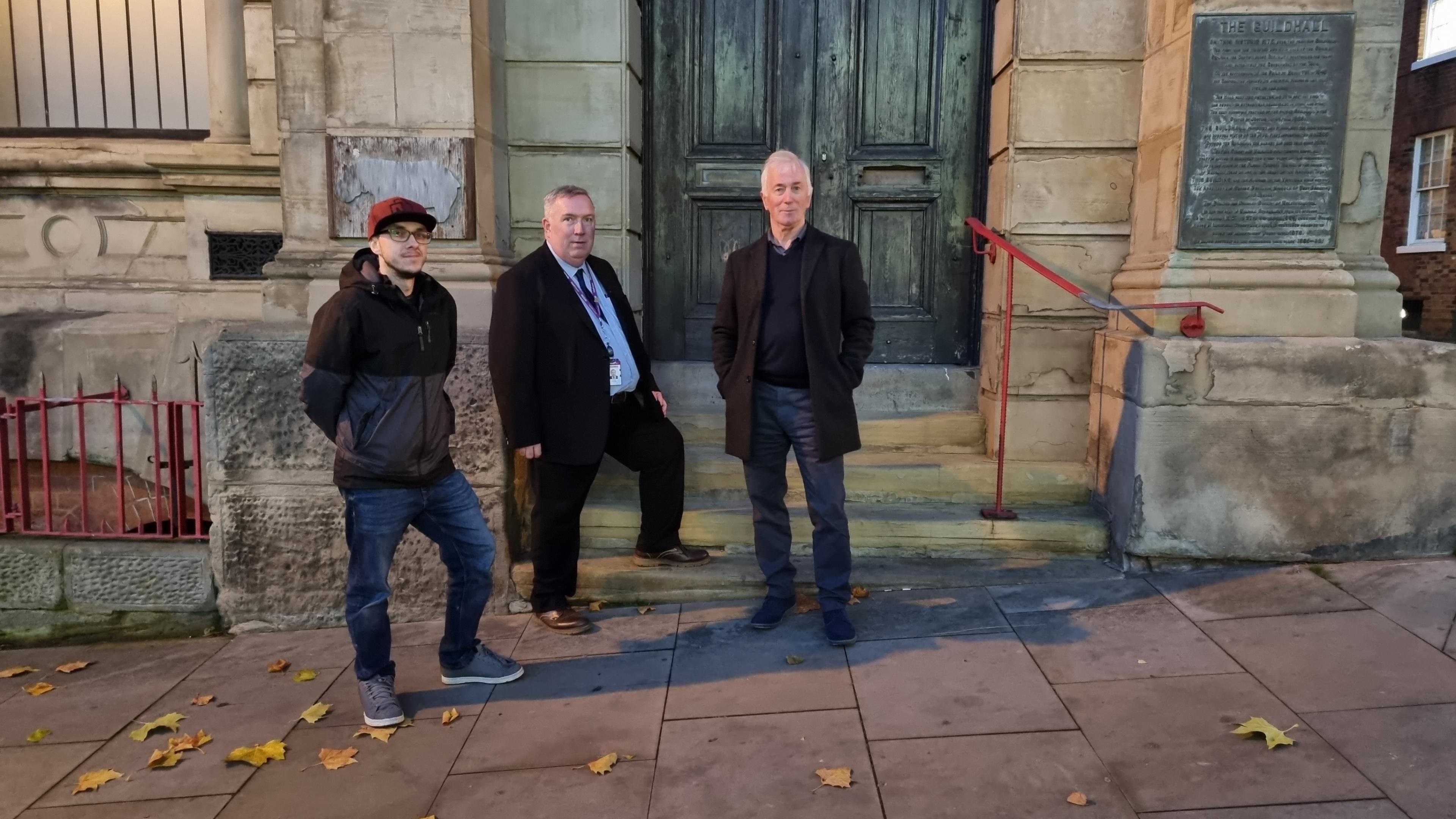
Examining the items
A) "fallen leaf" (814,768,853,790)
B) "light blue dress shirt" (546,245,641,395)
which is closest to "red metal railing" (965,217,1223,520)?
"light blue dress shirt" (546,245,641,395)

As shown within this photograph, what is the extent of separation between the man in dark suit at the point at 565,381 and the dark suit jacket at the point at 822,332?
0.58 metres

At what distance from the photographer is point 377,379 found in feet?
11.5

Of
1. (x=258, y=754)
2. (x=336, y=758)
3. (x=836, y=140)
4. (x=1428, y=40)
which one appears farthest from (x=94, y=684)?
(x=1428, y=40)

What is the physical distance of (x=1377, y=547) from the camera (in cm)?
478

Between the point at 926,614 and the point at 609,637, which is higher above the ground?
the point at 926,614

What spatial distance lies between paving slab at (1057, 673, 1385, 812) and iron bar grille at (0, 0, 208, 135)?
20.4 feet

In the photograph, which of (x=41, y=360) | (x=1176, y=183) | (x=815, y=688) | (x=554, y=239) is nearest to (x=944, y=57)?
(x=1176, y=183)


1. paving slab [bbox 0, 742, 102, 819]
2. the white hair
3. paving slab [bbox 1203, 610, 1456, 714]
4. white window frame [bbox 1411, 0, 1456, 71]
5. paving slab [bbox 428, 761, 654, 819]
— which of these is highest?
white window frame [bbox 1411, 0, 1456, 71]

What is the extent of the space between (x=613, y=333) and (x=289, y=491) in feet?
6.00

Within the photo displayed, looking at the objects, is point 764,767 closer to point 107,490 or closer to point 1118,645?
point 1118,645

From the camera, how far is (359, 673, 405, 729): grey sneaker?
365 cm

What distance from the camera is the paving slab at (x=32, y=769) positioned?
130 inches

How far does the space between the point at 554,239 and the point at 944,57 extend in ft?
10.0

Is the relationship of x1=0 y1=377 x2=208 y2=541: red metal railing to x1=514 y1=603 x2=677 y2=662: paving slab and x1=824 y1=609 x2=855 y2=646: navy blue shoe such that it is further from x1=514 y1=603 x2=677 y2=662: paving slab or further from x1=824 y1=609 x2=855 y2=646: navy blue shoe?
x1=824 y1=609 x2=855 y2=646: navy blue shoe
